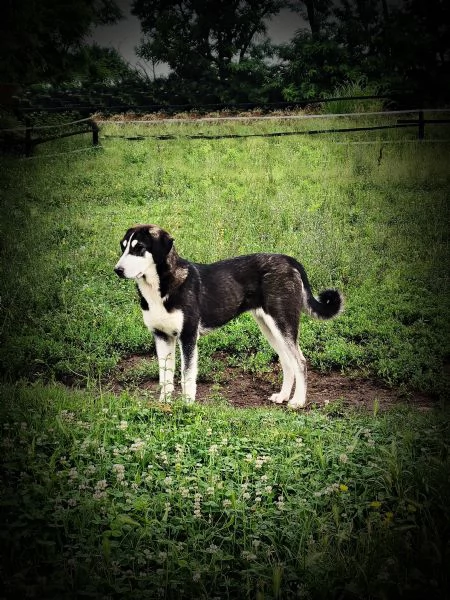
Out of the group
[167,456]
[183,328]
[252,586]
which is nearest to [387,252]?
[183,328]

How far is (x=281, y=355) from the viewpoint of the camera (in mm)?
6625

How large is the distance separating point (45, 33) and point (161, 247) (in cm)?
213

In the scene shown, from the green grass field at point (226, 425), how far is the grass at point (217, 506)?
0.06 feet

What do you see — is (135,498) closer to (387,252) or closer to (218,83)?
(387,252)

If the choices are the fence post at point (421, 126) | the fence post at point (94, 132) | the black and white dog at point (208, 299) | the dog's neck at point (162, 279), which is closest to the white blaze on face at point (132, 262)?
the black and white dog at point (208, 299)

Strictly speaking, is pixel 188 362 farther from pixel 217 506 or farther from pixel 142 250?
pixel 217 506

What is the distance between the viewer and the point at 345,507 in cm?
381

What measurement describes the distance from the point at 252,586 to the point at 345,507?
891 mm

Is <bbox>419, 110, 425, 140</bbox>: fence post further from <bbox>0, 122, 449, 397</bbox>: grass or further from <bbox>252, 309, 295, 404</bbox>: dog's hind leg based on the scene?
<bbox>252, 309, 295, 404</bbox>: dog's hind leg

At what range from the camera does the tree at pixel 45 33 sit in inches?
173

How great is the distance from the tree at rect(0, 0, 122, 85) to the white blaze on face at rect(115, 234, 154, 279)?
1610mm

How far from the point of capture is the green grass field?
10.6ft

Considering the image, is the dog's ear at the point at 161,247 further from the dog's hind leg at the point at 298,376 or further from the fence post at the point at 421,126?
the fence post at the point at 421,126

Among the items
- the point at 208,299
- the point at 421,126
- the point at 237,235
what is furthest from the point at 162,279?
the point at 421,126
